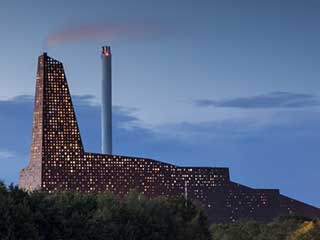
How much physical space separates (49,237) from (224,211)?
10760 centimetres

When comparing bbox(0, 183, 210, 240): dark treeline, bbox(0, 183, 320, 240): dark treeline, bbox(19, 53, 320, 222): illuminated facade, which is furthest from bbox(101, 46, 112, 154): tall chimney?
bbox(0, 183, 210, 240): dark treeline

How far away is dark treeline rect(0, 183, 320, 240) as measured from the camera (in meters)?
31.6

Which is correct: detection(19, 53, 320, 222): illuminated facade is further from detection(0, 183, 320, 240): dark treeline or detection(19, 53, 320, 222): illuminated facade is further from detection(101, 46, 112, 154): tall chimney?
detection(0, 183, 320, 240): dark treeline

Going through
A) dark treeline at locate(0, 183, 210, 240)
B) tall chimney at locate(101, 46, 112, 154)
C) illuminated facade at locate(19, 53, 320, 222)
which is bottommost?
dark treeline at locate(0, 183, 210, 240)

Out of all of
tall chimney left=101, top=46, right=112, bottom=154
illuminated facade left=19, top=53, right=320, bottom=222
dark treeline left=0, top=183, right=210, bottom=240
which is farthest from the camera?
tall chimney left=101, top=46, right=112, bottom=154

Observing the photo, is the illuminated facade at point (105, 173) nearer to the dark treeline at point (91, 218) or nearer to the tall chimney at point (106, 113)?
the tall chimney at point (106, 113)

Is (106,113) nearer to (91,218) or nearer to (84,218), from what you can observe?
(91,218)

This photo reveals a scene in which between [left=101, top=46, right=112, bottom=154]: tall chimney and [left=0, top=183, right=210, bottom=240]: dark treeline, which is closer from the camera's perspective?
[left=0, top=183, right=210, bottom=240]: dark treeline

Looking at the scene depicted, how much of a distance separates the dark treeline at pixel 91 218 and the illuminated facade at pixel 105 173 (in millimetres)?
73542

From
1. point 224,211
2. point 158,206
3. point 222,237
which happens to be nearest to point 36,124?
point 224,211

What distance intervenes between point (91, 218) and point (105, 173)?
96.1 meters

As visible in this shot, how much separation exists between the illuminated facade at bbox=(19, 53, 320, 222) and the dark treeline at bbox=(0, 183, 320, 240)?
73542mm

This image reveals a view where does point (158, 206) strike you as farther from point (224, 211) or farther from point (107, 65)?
point (107, 65)

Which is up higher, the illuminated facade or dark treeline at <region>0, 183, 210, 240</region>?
the illuminated facade
